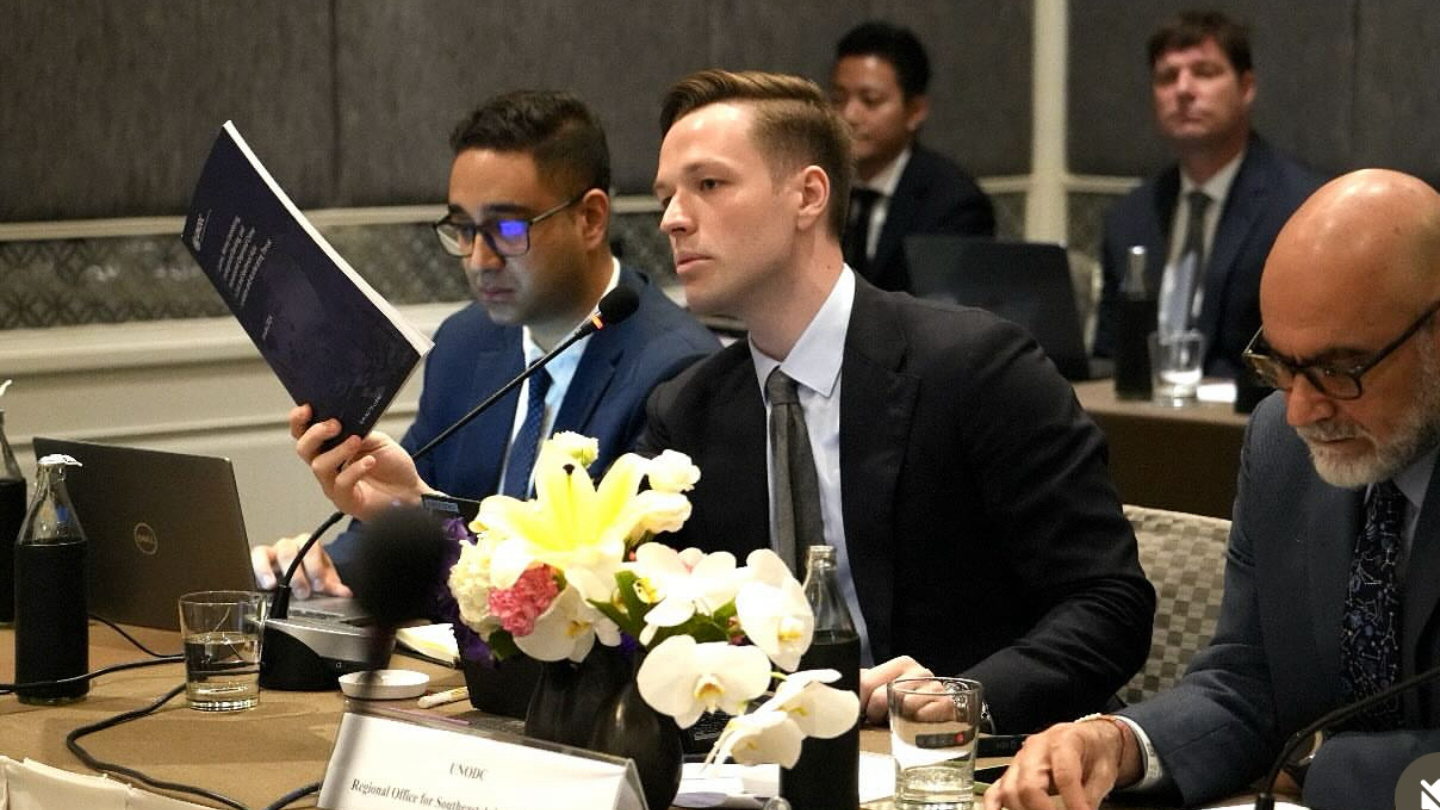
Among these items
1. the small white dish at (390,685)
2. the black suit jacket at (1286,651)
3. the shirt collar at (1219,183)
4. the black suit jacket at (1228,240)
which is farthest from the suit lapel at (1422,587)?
the shirt collar at (1219,183)

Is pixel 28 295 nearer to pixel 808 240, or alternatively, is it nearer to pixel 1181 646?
pixel 808 240

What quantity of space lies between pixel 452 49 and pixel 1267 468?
319 cm

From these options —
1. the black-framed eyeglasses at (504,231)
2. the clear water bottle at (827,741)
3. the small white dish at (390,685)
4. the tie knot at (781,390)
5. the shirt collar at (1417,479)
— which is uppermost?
the black-framed eyeglasses at (504,231)

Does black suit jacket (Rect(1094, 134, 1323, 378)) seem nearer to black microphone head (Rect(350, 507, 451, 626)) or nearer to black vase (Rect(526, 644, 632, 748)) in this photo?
black vase (Rect(526, 644, 632, 748))

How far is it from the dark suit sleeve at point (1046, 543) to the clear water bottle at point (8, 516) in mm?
1153

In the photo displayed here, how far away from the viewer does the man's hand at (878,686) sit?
2014 millimetres

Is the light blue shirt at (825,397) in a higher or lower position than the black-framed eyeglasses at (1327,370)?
lower

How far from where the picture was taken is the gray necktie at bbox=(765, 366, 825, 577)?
95.0 inches

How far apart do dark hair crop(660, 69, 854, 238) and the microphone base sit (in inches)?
31.4

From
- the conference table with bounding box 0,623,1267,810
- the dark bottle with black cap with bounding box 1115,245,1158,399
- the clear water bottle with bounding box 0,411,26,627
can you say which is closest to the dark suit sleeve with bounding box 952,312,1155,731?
the conference table with bounding box 0,623,1267,810

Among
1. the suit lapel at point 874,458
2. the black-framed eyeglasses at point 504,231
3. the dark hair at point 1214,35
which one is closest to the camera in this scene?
the suit lapel at point 874,458

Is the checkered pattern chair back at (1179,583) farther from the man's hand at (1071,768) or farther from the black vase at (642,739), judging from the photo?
the black vase at (642,739)

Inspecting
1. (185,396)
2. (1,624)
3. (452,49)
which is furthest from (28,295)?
(1,624)

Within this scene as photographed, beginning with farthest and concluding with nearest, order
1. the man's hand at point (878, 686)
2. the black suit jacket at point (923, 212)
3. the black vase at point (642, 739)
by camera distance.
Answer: the black suit jacket at point (923, 212) < the man's hand at point (878, 686) < the black vase at point (642, 739)
